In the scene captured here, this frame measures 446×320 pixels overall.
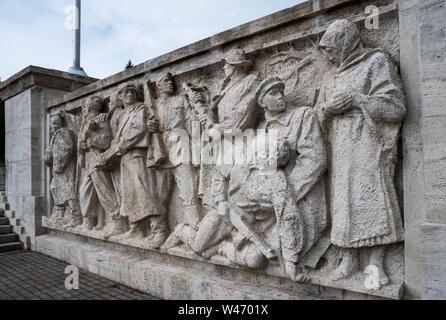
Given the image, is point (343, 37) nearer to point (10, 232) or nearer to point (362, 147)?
point (362, 147)

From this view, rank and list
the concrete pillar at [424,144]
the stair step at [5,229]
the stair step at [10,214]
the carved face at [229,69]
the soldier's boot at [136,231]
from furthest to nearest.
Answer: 1. the stair step at [10,214]
2. the stair step at [5,229]
3. the soldier's boot at [136,231]
4. the carved face at [229,69]
5. the concrete pillar at [424,144]

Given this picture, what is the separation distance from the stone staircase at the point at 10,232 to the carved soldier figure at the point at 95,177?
2.40 meters

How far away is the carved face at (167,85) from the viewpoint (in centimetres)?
468

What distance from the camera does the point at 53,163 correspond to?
6.77 metres

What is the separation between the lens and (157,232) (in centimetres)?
470

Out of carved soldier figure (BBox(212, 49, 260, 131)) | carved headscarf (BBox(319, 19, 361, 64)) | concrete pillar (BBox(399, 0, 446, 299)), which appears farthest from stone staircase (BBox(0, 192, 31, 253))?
concrete pillar (BBox(399, 0, 446, 299))

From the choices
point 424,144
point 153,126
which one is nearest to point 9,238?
point 153,126

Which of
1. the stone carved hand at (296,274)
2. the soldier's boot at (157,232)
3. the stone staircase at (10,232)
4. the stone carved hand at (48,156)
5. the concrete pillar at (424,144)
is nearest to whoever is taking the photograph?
the concrete pillar at (424,144)

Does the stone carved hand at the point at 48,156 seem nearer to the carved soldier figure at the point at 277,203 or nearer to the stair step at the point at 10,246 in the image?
the stair step at the point at 10,246

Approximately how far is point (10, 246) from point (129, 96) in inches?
184

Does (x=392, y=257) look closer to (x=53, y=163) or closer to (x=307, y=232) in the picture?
(x=307, y=232)

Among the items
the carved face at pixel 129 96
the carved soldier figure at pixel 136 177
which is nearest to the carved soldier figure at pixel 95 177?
the carved soldier figure at pixel 136 177

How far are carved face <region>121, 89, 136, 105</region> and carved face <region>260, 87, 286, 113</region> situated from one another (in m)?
2.43

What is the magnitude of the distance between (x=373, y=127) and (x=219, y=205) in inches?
71.5
